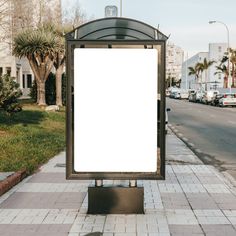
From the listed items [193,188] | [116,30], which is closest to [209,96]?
[193,188]

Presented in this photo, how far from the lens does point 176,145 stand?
15.8m

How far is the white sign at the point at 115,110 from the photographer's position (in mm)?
6219

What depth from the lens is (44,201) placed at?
7371 mm

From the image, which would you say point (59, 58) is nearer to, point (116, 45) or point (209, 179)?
point (209, 179)

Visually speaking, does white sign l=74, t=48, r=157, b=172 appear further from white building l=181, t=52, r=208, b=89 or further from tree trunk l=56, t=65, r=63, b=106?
white building l=181, t=52, r=208, b=89

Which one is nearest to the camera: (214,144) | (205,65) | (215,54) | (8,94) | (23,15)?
(8,94)

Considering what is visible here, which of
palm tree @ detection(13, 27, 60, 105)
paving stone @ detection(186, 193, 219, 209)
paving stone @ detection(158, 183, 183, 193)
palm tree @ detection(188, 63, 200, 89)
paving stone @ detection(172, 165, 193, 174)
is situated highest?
palm tree @ detection(188, 63, 200, 89)

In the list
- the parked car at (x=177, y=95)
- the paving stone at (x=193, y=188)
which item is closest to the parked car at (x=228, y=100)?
the parked car at (x=177, y=95)

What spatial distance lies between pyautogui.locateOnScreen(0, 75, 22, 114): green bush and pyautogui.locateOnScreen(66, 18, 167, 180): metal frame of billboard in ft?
29.4

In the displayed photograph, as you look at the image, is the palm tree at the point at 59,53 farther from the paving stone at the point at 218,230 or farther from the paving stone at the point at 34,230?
the paving stone at the point at 218,230

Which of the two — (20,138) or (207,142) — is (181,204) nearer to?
(20,138)

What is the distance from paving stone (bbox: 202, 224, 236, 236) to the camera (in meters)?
5.71

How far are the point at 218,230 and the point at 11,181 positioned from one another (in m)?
3.87

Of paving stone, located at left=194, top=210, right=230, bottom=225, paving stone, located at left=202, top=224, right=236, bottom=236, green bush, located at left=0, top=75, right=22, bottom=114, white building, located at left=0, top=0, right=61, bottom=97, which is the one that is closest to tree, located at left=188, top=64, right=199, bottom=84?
white building, located at left=0, top=0, right=61, bottom=97
